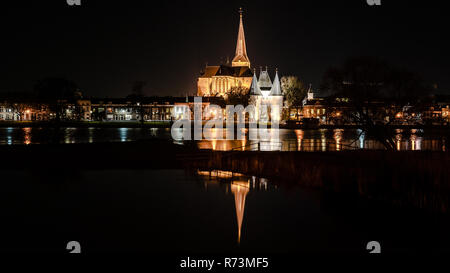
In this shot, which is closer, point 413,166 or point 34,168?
point 413,166

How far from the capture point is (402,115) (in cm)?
2722

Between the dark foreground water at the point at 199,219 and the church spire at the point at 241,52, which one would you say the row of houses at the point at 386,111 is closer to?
the dark foreground water at the point at 199,219

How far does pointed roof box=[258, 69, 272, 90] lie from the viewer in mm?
113688

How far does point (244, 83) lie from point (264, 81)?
30.8ft

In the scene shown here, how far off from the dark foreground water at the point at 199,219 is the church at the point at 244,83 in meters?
81.5

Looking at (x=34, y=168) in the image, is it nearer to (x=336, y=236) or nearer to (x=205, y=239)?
(x=205, y=239)

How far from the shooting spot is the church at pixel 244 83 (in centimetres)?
10338

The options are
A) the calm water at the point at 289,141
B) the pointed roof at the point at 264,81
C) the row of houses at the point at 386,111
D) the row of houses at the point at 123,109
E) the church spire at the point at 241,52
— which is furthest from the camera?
the church spire at the point at 241,52

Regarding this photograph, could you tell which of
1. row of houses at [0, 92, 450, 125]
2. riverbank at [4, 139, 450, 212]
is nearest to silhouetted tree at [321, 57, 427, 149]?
riverbank at [4, 139, 450, 212]

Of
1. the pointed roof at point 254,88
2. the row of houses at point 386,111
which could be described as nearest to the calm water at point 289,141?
the row of houses at point 386,111

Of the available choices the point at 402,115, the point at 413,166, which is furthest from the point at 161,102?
the point at 413,166

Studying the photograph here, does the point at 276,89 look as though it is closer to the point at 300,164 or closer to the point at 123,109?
the point at 123,109

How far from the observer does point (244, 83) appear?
12256cm

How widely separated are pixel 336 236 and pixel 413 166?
273 inches
